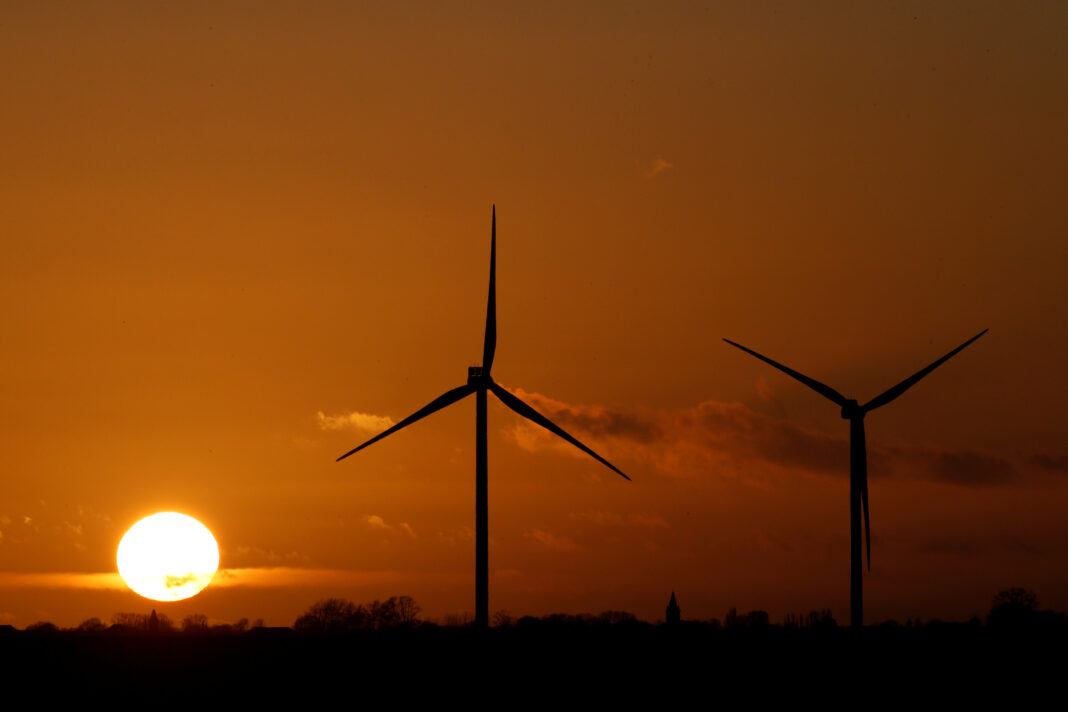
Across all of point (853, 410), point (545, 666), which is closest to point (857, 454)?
point (853, 410)

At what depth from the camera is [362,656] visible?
154875mm

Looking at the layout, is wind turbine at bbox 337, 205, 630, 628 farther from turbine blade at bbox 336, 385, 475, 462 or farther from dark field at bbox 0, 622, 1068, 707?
dark field at bbox 0, 622, 1068, 707

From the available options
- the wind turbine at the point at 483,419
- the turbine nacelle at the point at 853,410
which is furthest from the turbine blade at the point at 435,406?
the turbine nacelle at the point at 853,410

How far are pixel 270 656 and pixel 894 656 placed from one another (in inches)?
2680

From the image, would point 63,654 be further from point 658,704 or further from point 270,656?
point 658,704

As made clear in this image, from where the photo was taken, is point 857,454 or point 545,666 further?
point 545,666

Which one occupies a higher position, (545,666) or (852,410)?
(852,410)

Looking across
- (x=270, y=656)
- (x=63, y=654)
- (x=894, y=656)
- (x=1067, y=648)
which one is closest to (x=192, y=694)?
(x=270, y=656)

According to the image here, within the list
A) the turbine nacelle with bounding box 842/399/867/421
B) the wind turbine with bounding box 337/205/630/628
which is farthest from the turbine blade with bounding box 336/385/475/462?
the turbine nacelle with bounding box 842/399/867/421

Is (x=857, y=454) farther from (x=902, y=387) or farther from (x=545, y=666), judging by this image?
(x=545, y=666)

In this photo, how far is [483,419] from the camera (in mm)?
90625

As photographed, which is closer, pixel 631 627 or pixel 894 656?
pixel 894 656

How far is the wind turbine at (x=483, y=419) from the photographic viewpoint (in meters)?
87.7

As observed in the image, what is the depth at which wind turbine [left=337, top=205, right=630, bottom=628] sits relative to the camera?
87688mm
